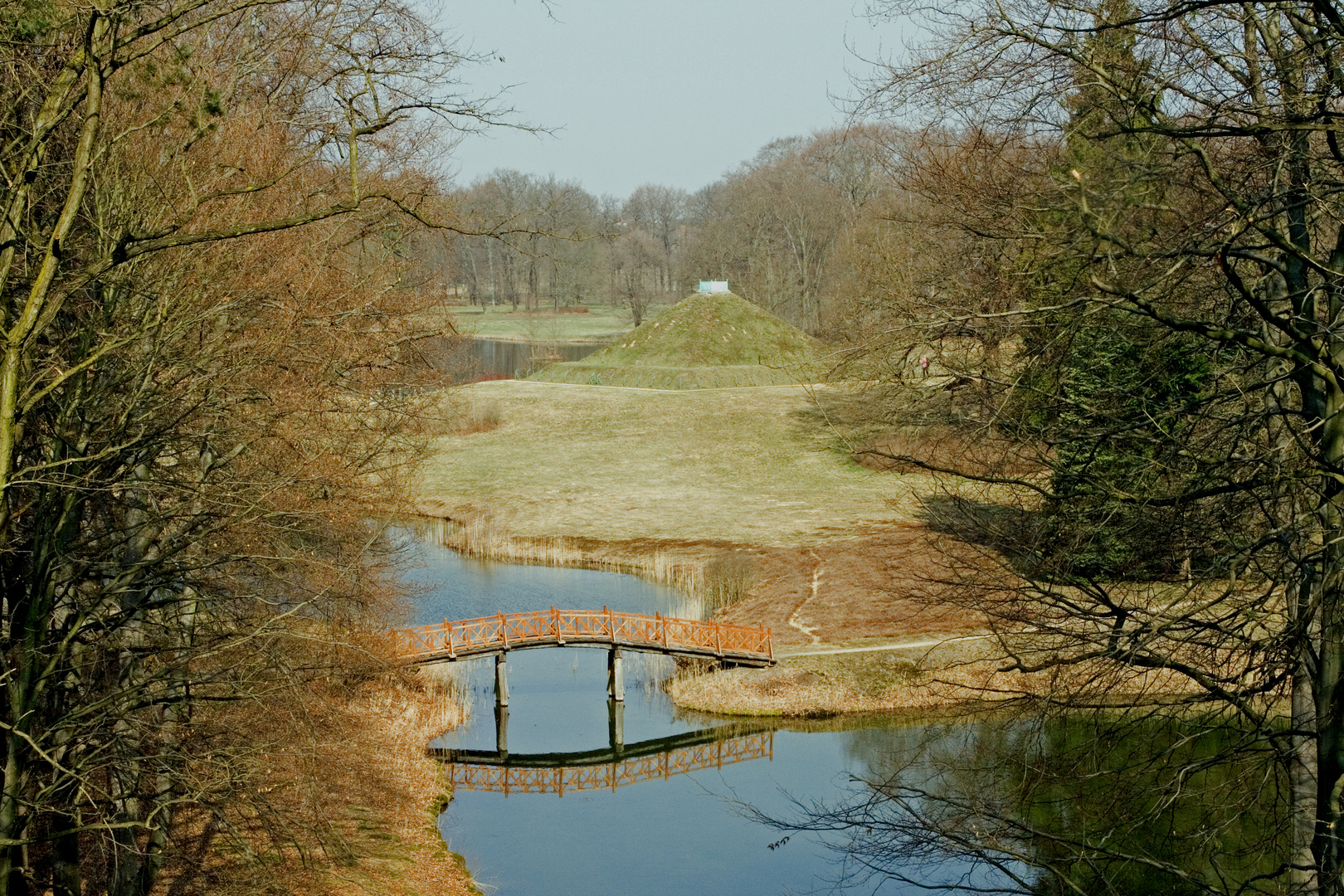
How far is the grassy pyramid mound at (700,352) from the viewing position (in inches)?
2726

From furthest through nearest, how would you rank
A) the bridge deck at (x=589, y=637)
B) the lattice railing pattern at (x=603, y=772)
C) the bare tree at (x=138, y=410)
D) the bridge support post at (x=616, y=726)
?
1. the bridge deck at (x=589, y=637)
2. the bridge support post at (x=616, y=726)
3. the lattice railing pattern at (x=603, y=772)
4. the bare tree at (x=138, y=410)

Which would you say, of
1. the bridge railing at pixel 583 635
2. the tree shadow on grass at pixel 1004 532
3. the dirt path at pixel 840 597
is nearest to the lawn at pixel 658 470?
→ the dirt path at pixel 840 597

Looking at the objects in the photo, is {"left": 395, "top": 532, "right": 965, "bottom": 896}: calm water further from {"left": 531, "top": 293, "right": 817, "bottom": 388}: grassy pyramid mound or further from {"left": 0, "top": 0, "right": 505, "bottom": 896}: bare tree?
{"left": 531, "top": 293, "right": 817, "bottom": 388}: grassy pyramid mound

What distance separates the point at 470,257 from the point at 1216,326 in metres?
101

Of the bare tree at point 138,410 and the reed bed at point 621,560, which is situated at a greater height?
the bare tree at point 138,410

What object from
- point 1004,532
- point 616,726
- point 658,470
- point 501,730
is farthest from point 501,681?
point 658,470

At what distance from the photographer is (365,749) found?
66.1 feet

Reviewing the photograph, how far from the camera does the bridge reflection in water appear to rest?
2141 centimetres

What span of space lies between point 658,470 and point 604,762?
88.8 feet

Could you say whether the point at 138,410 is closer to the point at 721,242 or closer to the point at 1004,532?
the point at 1004,532

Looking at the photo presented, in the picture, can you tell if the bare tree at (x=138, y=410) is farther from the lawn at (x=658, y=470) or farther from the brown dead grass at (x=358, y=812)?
the lawn at (x=658, y=470)

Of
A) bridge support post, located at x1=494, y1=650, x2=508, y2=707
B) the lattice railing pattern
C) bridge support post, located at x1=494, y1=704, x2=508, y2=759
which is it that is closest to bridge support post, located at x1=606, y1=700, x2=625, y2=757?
the lattice railing pattern

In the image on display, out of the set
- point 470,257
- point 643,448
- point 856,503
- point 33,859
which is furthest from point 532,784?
point 470,257

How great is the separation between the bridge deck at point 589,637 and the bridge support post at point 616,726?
3.97ft
